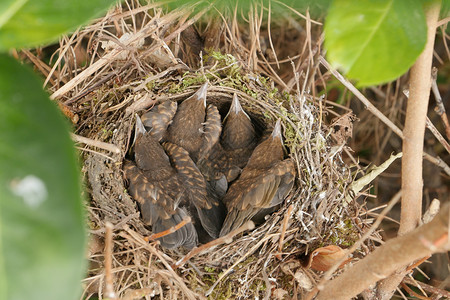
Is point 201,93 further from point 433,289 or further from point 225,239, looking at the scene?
point 433,289

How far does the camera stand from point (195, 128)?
1.77m

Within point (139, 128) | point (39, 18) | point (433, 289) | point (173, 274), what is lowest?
point (433, 289)

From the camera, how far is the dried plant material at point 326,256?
1.33 m

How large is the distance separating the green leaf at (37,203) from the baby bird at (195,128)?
123 cm

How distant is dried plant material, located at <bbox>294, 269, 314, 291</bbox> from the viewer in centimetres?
133

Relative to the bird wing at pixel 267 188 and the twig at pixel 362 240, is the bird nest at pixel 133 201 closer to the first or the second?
the bird wing at pixel 267 188

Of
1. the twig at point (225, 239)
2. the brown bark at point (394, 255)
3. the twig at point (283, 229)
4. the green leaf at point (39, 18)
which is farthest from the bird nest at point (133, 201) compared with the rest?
the green leaf at point (39, 18)

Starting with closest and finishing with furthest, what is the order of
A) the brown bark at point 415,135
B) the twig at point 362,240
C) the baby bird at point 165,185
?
the twig at point 362,240 → the brown bark at point 415,135 → the baby bird at point 165,185

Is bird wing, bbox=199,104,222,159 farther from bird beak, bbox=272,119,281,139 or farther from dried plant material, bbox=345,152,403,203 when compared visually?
dried plant material, bbox=345,152,403,203

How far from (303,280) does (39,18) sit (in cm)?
107

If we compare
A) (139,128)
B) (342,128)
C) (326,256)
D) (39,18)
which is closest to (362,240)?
(326,256)

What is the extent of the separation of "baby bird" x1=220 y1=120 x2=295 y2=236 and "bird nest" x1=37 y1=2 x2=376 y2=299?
49 mm

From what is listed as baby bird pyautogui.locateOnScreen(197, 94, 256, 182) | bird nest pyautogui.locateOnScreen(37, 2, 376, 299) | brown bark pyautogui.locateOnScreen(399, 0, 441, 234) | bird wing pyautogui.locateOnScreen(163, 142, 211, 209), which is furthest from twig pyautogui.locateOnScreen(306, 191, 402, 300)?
baby bird pyautogui.locateOnScreen(197, 94, 256, 182)

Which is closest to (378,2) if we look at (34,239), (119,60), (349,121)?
(34,239)
